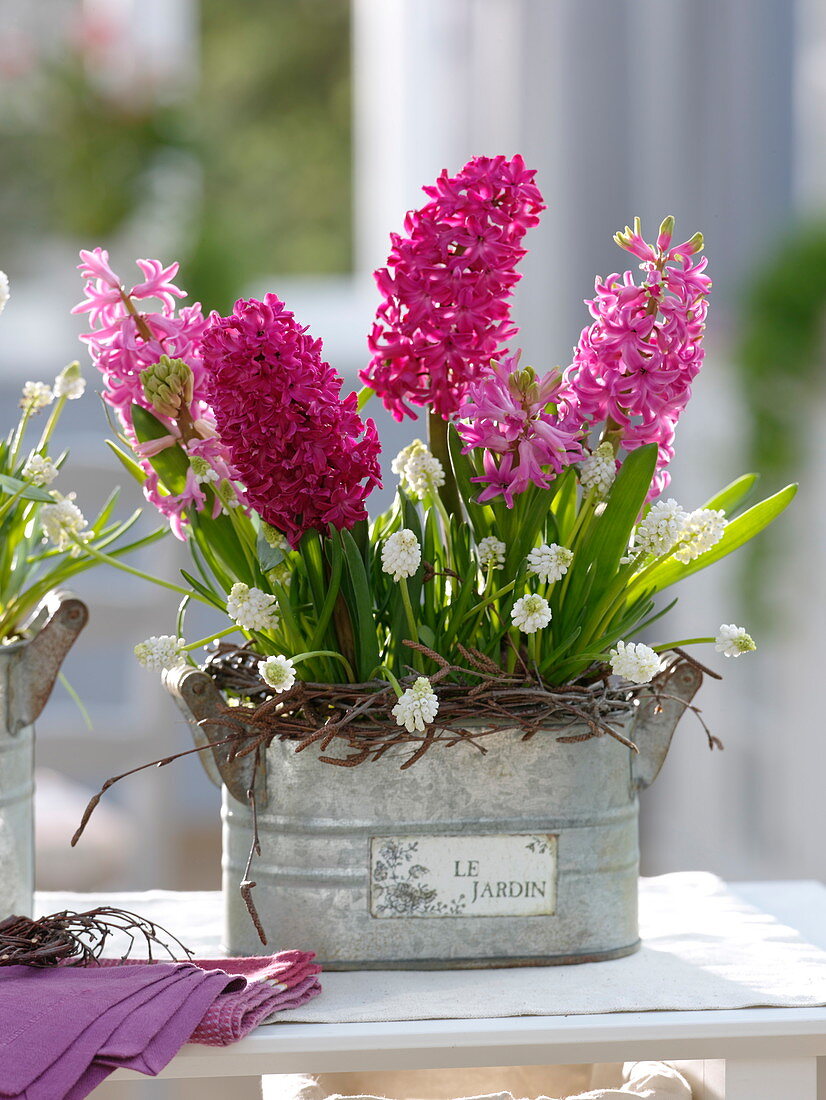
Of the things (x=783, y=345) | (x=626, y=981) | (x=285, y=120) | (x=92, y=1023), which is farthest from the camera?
(x=285, y=120)

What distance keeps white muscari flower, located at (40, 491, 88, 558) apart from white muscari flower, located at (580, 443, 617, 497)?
0.28m

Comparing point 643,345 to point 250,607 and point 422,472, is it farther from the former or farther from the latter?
point 250,607

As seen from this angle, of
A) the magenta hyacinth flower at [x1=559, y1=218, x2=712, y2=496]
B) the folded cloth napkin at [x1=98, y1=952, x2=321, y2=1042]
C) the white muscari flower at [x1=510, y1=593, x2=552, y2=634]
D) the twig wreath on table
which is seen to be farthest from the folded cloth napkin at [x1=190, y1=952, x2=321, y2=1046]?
the magenta hyacinth flower at [x1=559, y1=218, x2=712, y2=496]

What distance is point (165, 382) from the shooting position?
0.70 metres

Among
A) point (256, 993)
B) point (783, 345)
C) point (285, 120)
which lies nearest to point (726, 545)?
point (256, 993)

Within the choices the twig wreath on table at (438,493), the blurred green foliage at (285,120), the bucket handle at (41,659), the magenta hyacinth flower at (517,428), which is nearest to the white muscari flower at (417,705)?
the twig wreath on table at (438,493)

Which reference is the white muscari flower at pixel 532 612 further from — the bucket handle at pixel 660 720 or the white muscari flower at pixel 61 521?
the white muscari flower at pixel 61 521

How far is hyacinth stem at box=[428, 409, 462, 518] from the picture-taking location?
747 mm

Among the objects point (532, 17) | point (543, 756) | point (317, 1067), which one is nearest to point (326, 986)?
point (317, 1067)

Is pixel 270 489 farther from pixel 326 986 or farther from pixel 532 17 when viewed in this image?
pixel 532 17

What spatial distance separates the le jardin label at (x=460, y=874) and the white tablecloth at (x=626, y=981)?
37 mm

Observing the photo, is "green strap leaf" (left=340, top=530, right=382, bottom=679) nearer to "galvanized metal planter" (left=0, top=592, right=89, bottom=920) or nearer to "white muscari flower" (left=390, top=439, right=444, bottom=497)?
"white muscari flower" (left=390, top=439, right=444, bottom=497)

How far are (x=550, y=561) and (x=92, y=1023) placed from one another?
0.32 meters

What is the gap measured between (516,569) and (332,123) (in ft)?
11.3
